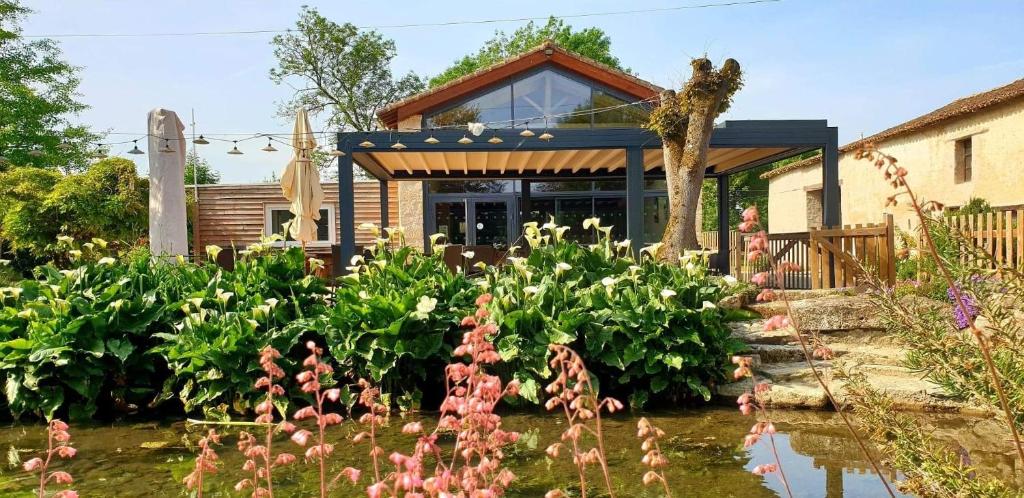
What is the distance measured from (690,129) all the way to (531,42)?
29432 millimetres

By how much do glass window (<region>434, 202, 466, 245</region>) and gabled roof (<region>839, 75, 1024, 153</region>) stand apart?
9.01m

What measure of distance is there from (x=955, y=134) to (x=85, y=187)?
2104 cm

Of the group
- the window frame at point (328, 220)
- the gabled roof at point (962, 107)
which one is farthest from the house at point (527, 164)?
the gabled roof at point (962, 107)

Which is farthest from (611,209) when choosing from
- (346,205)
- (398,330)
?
(398,330)

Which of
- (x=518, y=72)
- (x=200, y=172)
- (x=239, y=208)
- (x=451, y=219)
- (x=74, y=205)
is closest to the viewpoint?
(x=74, y=205)

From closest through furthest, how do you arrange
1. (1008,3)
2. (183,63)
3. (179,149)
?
1. (179,149)
2. (1008,3)
3. (183,63)

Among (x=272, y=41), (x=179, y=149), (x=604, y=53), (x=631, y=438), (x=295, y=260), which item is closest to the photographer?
(x=631, y=438)

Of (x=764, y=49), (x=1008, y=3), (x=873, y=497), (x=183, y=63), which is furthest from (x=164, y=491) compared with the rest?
(x=183, y=63)

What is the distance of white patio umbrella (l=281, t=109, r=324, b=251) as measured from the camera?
9531 millimetres

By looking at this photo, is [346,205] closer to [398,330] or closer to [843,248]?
[398,330]

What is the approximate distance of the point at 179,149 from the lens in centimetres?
965

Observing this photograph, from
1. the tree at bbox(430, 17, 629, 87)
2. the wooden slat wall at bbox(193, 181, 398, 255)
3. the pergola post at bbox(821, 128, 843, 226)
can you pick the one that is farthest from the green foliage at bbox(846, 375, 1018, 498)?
the tree at bbox(430, 17, 629, 87)

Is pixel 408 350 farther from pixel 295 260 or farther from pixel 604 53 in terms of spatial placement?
pixel 604 53

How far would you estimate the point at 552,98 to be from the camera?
56.7 ft
